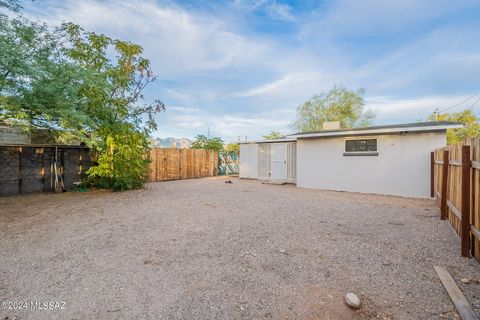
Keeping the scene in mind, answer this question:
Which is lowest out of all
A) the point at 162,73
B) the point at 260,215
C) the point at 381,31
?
the point at 260,215

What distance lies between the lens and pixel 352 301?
1914 mm

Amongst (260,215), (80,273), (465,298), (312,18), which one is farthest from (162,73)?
(465,298)

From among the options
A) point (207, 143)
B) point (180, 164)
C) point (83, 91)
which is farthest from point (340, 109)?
point (83, 91)

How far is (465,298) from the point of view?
1.96 m

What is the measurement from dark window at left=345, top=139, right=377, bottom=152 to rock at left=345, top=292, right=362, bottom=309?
783 cm

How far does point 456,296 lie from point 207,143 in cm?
1707

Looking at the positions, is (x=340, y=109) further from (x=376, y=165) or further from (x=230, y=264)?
(x=230, y=264)

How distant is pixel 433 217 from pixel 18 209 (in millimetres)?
10434

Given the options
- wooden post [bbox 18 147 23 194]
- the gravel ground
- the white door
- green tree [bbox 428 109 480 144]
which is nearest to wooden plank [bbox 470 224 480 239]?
the gravel ground

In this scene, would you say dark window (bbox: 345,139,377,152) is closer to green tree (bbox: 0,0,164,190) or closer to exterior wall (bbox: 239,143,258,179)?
exterior wall (bbox: 239,143,258,179)

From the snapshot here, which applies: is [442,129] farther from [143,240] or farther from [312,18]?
[143,240]

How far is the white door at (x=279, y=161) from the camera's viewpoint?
38.7 ft

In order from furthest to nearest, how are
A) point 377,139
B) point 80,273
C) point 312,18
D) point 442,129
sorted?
point 312,18 < point 377,139 < point 442,129 < point 80,273

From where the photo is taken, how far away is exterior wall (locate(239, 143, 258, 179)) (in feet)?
43.7
